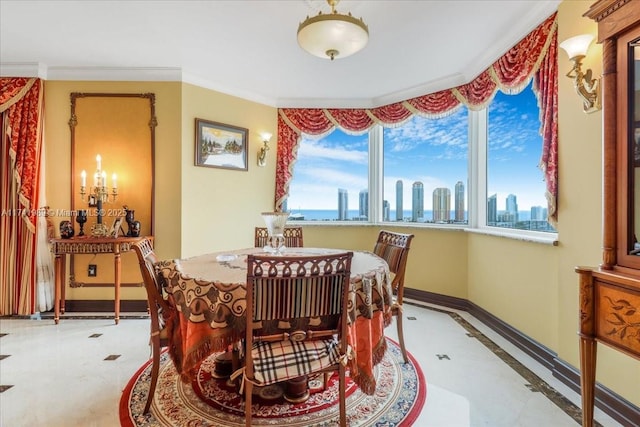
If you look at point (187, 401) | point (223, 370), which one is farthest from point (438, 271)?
point (187, 401)

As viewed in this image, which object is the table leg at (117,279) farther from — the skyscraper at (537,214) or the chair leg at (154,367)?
the skyscraper at (537,214)

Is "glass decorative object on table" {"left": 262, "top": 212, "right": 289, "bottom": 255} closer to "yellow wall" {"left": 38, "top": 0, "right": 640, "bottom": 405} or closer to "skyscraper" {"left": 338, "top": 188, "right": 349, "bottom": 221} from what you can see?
"yellow wall" {"left": 38, "top": 0, "right": 640, "bottom": 405}

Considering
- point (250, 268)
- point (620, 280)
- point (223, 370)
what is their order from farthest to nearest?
point (223, 370) → point (250, 268) → point (620, 280)

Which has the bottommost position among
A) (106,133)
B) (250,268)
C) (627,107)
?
(250,268)

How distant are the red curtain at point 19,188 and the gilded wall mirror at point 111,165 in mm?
334

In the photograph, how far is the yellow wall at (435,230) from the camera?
6.45 feet

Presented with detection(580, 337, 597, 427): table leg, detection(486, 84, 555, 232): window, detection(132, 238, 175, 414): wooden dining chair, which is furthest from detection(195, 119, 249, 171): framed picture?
detection(580, 337, 597, 427): table leg

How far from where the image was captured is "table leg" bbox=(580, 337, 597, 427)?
55.1 inches

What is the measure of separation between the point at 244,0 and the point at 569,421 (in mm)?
3213

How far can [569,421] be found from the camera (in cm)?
170

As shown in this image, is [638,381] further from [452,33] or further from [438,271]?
[452,33]

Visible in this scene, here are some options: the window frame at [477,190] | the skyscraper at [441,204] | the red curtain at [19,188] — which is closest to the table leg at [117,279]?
the red curtain at [19,188]

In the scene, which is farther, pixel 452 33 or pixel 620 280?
pixel 452 33

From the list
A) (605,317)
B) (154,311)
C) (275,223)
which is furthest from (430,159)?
(154,311)
